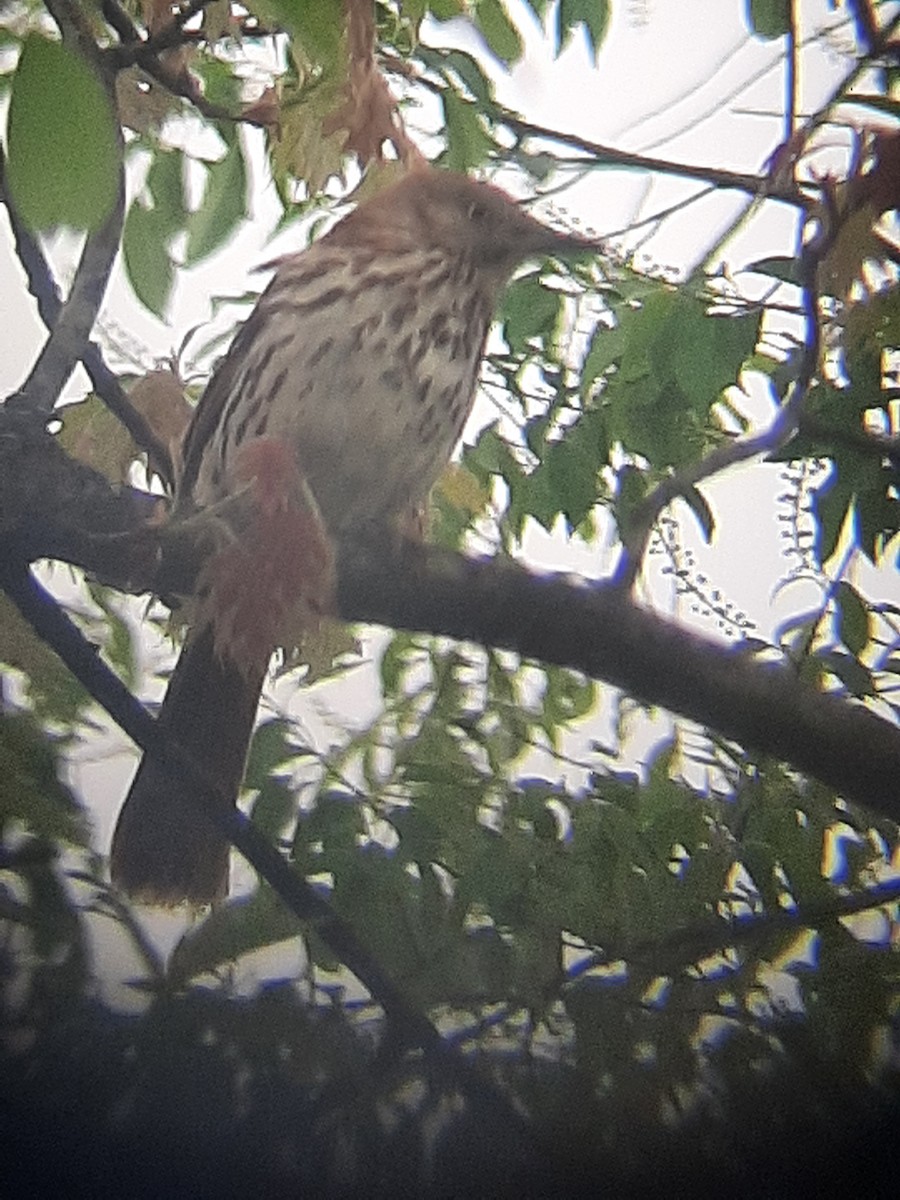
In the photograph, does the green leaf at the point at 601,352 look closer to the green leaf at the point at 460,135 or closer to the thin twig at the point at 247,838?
the green leaf at the point at 460,135

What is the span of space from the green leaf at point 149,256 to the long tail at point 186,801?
0.18 metres

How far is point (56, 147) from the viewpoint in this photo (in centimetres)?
40

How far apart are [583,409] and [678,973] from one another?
32 cm

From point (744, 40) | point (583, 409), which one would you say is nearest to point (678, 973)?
→ point (583, 409)

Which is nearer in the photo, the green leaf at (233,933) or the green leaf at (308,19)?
the green leaf at (308,19)

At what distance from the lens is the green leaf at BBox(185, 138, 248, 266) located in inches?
28.7

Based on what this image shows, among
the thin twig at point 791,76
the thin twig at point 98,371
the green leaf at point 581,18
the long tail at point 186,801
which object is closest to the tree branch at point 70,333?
the thin twig at point 98,371

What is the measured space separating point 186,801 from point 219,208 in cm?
31

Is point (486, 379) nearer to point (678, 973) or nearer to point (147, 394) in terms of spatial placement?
point (147, 394)

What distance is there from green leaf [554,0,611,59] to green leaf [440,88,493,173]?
71 mm

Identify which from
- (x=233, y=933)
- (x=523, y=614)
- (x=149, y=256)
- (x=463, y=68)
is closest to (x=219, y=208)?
(x=149, y=256)

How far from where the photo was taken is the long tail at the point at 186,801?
2.29 ft

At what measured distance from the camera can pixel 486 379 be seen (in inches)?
30.8

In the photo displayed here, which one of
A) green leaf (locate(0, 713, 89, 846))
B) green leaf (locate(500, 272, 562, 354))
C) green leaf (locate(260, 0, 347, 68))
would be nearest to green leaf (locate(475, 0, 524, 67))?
green leaf (locate(500, 272, 562, 354))
